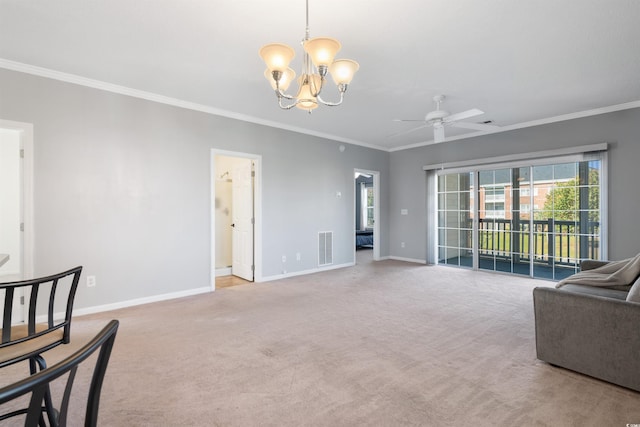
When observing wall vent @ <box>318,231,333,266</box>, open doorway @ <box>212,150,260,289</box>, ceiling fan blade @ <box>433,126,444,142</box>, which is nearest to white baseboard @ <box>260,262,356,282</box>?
wall vent @ <box>318,231,333,266</box>

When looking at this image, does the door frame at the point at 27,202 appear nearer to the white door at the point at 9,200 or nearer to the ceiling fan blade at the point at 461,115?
the white door at the point at 9,200

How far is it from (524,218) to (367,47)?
14.7 feet

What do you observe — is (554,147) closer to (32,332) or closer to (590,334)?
(590,334)

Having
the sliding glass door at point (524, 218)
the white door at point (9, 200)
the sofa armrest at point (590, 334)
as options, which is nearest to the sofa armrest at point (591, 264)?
the sofa armrest at point (590, 334)

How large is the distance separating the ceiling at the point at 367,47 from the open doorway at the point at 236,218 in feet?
4.28

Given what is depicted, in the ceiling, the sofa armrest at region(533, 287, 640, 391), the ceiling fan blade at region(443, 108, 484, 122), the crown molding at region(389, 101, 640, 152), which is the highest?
the ceiling

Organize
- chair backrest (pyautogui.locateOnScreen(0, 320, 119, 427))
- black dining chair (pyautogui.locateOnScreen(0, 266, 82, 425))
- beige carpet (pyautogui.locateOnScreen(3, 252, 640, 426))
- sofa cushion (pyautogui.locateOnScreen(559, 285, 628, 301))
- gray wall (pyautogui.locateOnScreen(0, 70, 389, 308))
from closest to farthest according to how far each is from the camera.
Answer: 1. chair backrest (pyautogui.locateOnScreen(0, 320, 119, 427))
2. black dining chair (pyautogui.locateOnScreen(0, 266, 82, 425))
3. beige carpet (pyautogui.locateOnScreen(3, 252, 640, 426))
4. sofa cushion (pyautogui.locateOnScreen(559, 285, 628, 301))
5. gray wall (pyautogui.locateOnScreen(0, 70, 389, 308))

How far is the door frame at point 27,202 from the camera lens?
343 cm

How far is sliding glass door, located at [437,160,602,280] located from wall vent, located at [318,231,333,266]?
247 centimetres

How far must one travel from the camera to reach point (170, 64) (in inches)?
132

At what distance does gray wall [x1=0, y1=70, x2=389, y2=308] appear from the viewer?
3.54 m

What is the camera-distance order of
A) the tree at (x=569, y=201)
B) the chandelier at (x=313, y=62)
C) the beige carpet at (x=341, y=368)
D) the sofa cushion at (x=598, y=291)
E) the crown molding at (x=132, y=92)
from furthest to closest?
1. the tree at (x=569, y=201)
2. the crown molding at (x=132, y=92)
3. the sofa cushion at (x=598, y=291)
4. the chandelier at (x=313, y=62)
5. the beige carpet at (x=341, y=368)

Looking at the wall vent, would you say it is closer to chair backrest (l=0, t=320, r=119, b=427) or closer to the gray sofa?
the gray sofa

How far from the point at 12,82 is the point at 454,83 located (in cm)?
483
